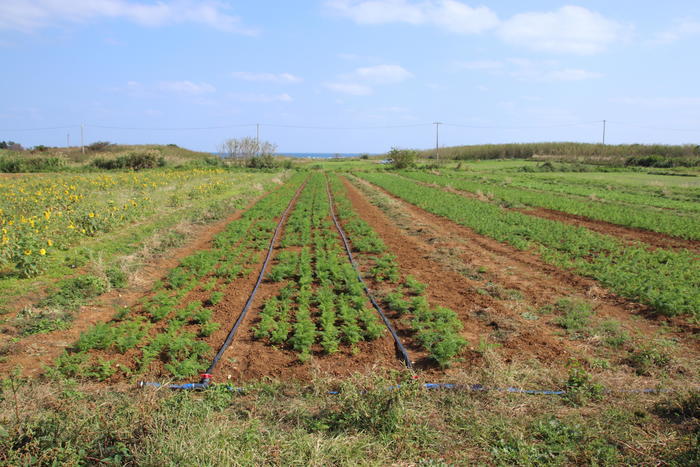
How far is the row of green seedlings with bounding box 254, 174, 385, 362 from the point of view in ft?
20.3

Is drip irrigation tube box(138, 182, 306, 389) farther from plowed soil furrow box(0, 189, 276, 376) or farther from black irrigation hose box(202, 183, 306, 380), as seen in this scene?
plowed soil furrow box(0, 189, 276, 376)

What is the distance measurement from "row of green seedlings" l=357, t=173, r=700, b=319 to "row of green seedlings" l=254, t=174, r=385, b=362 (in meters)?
5.26

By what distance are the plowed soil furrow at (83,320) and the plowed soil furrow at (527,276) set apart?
6654mm

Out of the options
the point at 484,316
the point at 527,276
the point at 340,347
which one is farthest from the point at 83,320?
the point at 527,276

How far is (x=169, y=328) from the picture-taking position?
250 inches

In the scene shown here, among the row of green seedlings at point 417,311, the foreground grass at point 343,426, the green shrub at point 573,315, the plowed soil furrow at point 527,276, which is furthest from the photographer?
the plowed soil furrow at point 527,276

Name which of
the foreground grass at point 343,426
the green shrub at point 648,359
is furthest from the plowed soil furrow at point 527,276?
the foreground grass at point 343,426

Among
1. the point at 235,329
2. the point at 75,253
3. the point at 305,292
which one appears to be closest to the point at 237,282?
the point at 305,292

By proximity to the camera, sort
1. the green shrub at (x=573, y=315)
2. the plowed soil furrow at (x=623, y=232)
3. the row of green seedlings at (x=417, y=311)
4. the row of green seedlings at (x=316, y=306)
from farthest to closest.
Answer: the plowed soil furrow at (x=623, y=232) < the green shrub at (x=573, y=315) < the row of green seedlings at (x=316, y=306) < the row of green seedlings at (x=417, y=311)

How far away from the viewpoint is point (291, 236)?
1328cm

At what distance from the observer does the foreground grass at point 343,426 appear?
133 inches

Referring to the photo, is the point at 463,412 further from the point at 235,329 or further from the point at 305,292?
the point at 305,292

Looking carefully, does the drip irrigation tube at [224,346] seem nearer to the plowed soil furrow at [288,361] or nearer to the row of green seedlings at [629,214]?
the plowed soil furrow at [288,361]

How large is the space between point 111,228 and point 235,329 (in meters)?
8.76
